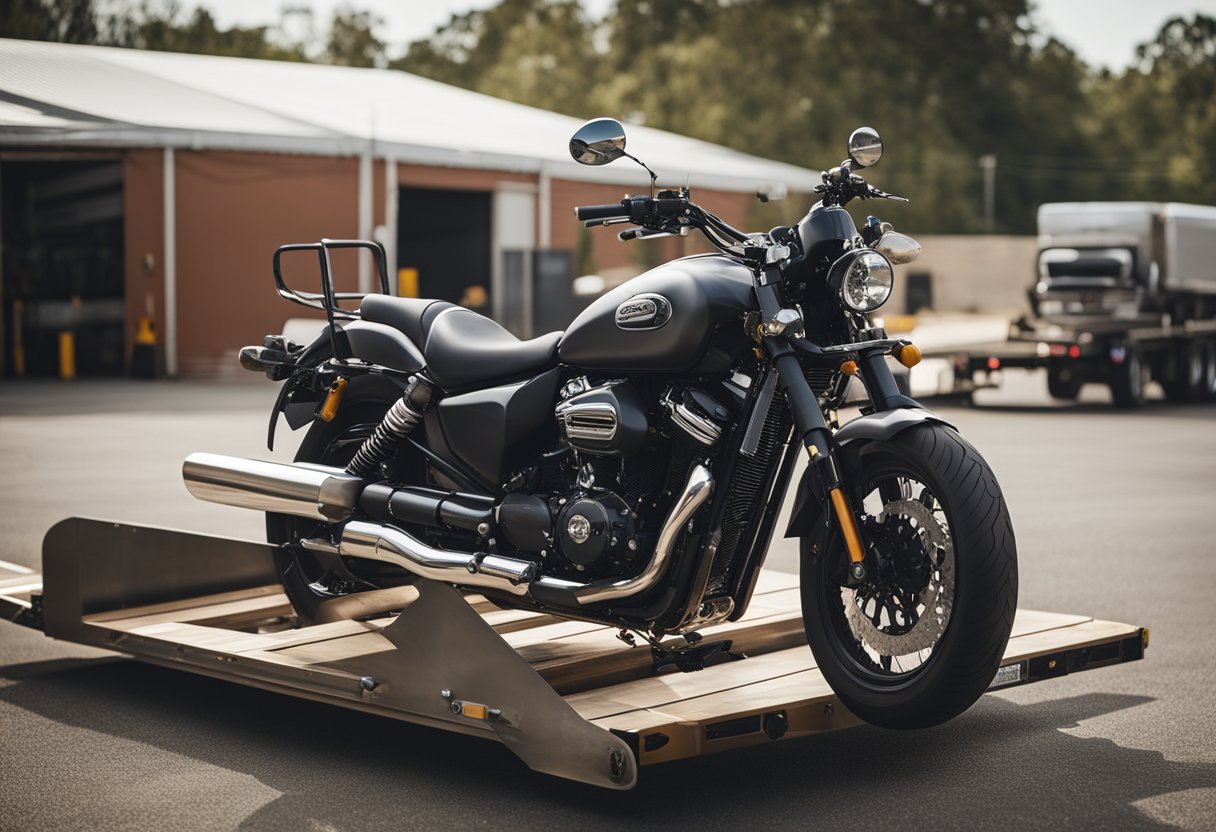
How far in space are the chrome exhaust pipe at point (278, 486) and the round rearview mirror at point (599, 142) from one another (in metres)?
1.65

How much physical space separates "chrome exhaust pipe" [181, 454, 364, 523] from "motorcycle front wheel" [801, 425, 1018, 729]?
1821 mm

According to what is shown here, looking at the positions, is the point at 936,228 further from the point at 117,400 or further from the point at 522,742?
the point at 522,742

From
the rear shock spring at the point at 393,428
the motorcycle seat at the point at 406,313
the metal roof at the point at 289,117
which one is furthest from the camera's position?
the metal roof at the point at 289,117

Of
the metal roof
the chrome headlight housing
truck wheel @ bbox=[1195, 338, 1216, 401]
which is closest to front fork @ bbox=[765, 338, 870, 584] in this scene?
the chrome headlight housing

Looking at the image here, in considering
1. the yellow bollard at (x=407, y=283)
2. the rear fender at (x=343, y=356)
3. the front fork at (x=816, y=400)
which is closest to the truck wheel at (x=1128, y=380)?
the yellow bollard at (x=407, y=283)

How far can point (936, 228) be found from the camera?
73.4 metres

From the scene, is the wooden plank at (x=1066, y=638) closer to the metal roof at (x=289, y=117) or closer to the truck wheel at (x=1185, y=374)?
the metal roof at (x=289, y=117)

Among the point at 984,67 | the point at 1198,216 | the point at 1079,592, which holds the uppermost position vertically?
the point at 984,67

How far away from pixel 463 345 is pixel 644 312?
917 millimetres

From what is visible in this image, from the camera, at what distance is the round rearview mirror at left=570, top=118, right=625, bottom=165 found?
4797 millimetres

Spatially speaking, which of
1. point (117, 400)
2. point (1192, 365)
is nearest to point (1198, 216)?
point (1192, 365)

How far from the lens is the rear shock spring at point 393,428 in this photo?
5699 millimetres

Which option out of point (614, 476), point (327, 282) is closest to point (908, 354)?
point (614, 476)

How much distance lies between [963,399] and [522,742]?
17405mm
